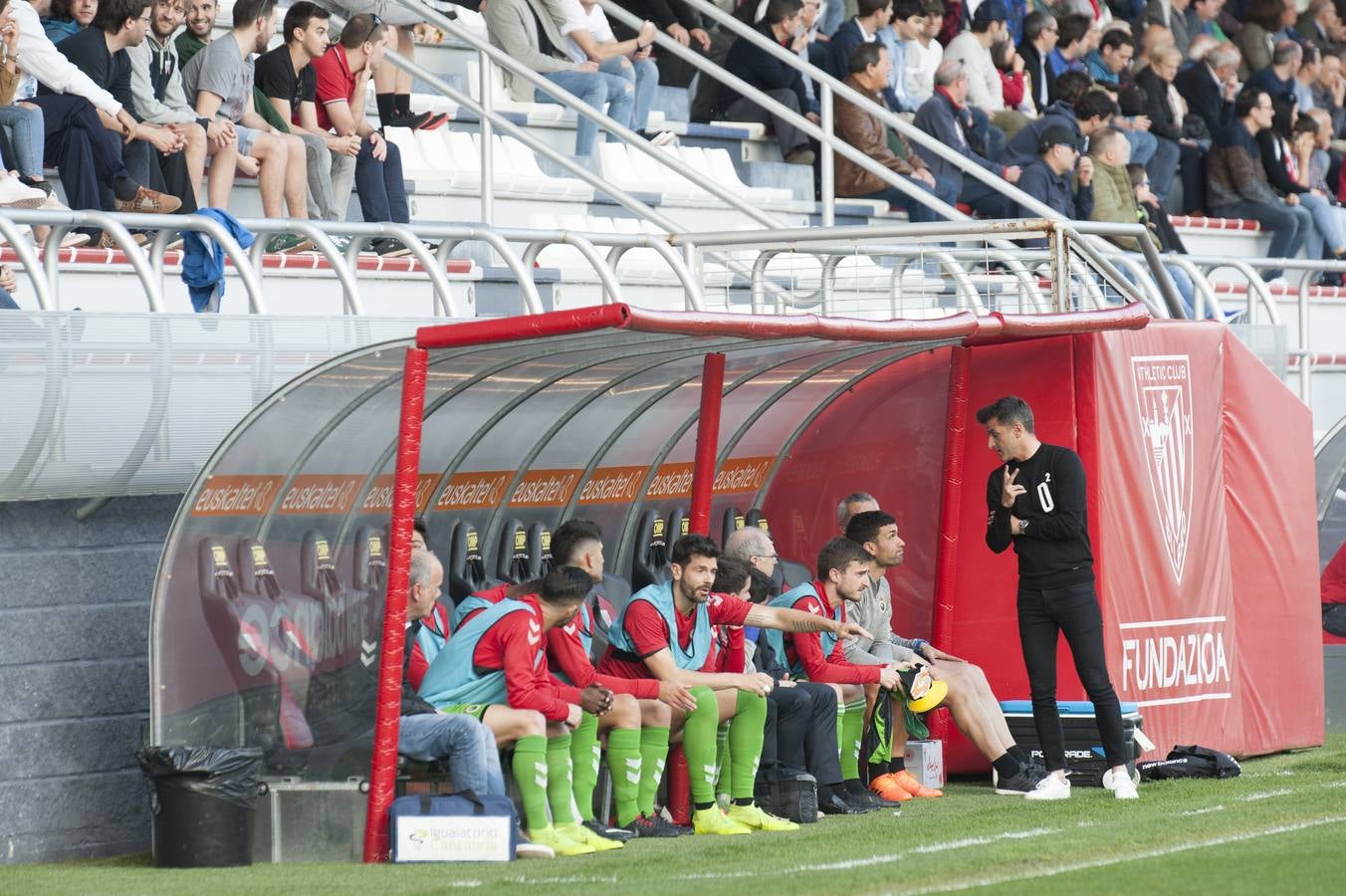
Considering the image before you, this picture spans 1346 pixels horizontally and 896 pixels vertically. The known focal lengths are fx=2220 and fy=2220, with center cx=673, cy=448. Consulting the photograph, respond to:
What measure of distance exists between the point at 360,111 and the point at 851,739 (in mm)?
4662

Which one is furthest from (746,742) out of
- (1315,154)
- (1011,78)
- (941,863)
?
(1315,154)

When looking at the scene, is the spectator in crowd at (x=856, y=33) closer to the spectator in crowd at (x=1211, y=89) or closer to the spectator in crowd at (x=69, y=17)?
the spectator in crowd at (x=1211, y=89)

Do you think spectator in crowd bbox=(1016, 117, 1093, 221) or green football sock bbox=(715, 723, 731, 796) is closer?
green football sock bbox=(715, 723, 731, 796)

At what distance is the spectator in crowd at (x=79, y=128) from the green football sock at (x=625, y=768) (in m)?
3.76

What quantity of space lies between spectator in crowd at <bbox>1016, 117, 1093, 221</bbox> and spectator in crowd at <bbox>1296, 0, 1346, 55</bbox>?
787cm

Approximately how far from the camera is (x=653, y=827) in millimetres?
8438

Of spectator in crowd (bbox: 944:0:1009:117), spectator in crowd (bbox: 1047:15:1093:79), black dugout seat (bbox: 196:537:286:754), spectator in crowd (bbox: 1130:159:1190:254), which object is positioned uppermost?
spectator in crowd (bbox: 1047:15:1093:79)

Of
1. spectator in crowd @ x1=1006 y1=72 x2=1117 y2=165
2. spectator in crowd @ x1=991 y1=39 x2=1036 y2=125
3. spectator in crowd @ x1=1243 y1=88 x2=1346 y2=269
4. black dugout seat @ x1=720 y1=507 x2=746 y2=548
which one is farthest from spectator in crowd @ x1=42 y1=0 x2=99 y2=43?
spectator in crowd @ x1=1243 y1=88 x2=1346 y2=269

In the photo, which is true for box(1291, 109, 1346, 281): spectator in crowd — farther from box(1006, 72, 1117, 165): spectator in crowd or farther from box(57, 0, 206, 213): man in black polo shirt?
box(57, 0, 206, 213): man in black polo shirt

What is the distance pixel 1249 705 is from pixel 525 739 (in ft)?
14.7

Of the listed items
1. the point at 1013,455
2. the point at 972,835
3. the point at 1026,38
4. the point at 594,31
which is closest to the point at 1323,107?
the point at 1026,38

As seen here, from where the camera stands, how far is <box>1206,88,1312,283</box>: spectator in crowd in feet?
59.1

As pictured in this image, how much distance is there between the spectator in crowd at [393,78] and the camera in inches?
514

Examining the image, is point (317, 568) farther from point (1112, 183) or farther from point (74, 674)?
point (1112, 183)
